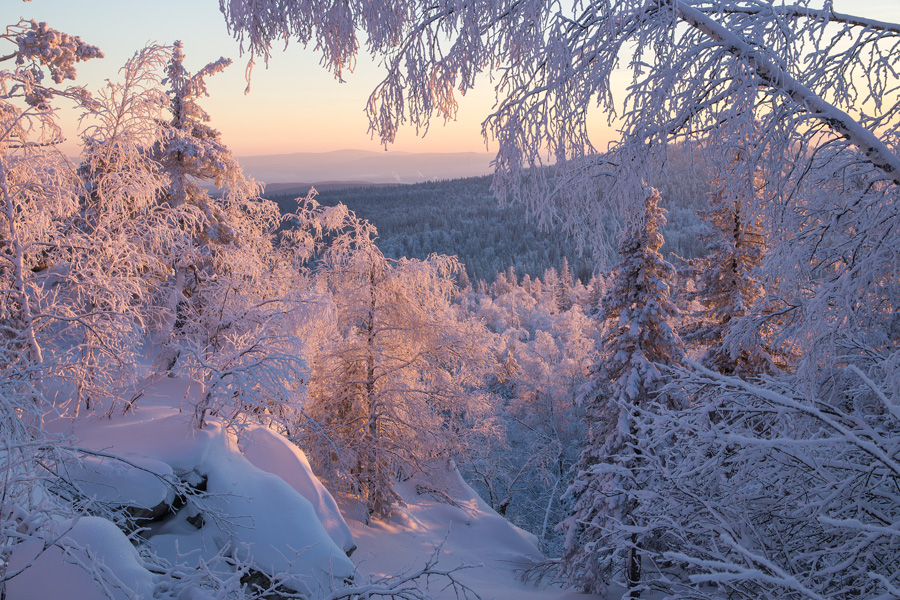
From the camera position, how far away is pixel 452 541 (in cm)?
1566

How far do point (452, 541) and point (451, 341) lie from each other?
6431mm

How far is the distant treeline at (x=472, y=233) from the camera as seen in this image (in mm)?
130500

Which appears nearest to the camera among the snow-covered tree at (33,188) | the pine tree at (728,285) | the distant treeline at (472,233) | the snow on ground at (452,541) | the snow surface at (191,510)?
the snow surface at (191,510)

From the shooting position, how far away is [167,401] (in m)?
10.4

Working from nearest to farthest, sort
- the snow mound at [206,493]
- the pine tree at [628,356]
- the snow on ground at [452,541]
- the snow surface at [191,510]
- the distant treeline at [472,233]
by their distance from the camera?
the snow surface at [191,510]
the snow mound at [206,493]
the snow on ground at [452,541]
the pine tree at [628,356]
the distant treeline at [472,233]

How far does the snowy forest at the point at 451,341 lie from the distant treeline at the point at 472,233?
97698 millimetres

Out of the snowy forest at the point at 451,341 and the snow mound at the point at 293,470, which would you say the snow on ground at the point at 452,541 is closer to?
the snowy forest at the point at 451,341

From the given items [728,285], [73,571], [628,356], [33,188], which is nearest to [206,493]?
[73,571]

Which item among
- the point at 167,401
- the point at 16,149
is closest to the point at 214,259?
the point at 167,401

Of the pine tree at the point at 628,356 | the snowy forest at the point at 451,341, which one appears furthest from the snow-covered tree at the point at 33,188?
the pine tree at the point at 628,356

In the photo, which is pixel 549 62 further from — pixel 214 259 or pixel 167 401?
pixel 214 259

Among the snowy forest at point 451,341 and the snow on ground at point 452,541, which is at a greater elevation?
the snowy forest at point 451,341

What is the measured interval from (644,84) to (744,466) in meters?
2.88

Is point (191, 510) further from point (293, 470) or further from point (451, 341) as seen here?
point (451, 341)
